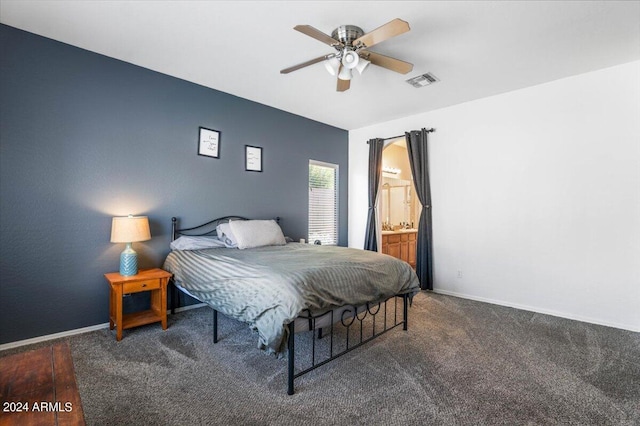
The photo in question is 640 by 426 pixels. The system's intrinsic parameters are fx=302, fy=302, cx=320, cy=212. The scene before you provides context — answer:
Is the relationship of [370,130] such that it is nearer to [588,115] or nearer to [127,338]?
[588,115]

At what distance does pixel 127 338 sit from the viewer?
289cm

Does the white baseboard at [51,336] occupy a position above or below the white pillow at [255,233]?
below

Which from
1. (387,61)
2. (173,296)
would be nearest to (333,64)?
(387,61)

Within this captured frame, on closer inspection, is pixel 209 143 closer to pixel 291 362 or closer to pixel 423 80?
pixel 423 80

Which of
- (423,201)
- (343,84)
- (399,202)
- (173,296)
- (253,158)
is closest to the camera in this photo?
(343,84)

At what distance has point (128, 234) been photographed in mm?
2975

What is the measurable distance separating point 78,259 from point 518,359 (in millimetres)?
4197

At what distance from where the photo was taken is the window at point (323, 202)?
5.37 metres

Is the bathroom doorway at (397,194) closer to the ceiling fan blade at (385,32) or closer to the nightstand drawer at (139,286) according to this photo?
the ceiling fan blade at (385,32)

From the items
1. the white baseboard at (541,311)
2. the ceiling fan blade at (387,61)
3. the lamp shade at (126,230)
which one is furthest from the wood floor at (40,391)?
the white baseboard at (541,311)

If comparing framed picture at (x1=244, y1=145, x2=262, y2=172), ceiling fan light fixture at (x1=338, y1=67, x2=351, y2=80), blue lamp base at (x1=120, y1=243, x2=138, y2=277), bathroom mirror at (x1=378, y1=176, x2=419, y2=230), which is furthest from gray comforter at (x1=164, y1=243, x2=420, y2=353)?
bathroom mirror at (x1=378, y1=176, x2=419, y2=230)

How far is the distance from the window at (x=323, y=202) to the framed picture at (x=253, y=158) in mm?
1067

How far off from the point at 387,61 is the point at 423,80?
119cm

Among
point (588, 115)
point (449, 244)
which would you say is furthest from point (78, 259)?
point (588, 115)
